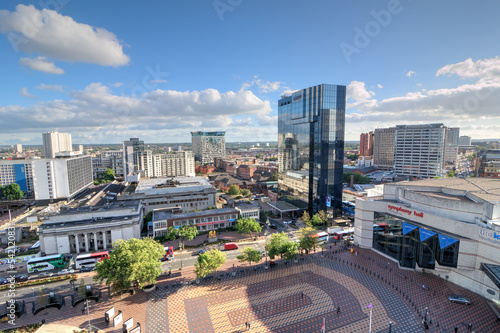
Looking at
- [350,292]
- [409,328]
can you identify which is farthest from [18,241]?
[409,328]

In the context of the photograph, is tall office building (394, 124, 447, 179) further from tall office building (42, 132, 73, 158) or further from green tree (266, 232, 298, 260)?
tall office building (42, 132, 73, 158)

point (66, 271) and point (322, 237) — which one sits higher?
point (322, 237)

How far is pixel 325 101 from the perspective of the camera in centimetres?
6419

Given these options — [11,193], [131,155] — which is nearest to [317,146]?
[131,155]

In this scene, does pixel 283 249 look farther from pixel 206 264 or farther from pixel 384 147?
pixel 384 147

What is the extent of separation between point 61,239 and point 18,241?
2025 cm

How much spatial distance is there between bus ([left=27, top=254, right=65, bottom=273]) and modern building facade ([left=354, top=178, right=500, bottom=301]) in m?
60.0

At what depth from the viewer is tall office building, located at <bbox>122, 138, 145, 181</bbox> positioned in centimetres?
14000

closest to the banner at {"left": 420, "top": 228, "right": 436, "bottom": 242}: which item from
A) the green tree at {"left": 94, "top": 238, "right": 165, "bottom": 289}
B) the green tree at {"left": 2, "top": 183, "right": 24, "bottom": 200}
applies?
the green tree at {"left": 94, "top": 238, "right": 165, "bottom": 289}

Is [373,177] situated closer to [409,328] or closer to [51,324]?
[409,328]

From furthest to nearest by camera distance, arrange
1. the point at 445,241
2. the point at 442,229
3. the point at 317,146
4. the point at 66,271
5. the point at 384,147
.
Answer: the point at 384,147 < the point at 317,146 < the point at 66,271 < the point at 442,229 < the point at 445,241

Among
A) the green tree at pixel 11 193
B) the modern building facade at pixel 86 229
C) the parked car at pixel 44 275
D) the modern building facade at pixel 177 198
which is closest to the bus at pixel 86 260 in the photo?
the parked car at pixel 44 275

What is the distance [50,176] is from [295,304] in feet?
345

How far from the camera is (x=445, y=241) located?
1439 inches
